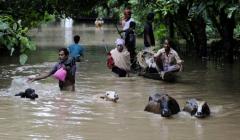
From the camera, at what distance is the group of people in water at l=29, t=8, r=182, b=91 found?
10742 millimetres

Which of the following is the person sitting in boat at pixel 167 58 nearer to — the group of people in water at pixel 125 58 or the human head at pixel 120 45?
the group of people in water at pixel 125 58

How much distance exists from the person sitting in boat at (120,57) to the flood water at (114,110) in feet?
1.09

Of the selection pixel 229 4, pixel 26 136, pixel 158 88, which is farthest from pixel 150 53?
pixel 26 136

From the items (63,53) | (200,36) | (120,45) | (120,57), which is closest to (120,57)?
(120,57)

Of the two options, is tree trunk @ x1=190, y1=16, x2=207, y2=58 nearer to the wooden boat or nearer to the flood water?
the flood water

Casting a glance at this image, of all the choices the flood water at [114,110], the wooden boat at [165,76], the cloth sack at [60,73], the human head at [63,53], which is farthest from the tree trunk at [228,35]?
the cloth sack at [60,73]

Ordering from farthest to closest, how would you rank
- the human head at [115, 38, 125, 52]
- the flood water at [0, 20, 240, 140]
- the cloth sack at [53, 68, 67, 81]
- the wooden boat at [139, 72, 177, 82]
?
1. the human head at [115, 38, 125, 52]
2. the wooden boat at [139, 72, 177, 82]
3. the cloth sack at [53, 68, 67, 81]
4. the flood water at [0, 20, 240, 140]

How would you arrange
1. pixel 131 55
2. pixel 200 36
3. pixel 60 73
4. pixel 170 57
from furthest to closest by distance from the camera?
pixel 200 36, pixel 131 55, pixel 170 57, pixel 60 73

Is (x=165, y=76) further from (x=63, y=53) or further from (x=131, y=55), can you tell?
(x=63, y=53)

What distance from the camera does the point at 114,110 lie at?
9117mm

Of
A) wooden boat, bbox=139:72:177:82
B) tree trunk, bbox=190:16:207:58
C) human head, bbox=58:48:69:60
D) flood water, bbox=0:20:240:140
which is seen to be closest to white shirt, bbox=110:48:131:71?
flood water, bbox=0:20:240:140

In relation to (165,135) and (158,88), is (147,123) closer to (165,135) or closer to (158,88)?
(165,135)

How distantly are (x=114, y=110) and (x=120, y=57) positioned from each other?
4.55 m

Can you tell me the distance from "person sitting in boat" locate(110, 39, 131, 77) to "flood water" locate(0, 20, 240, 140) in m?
0.33
